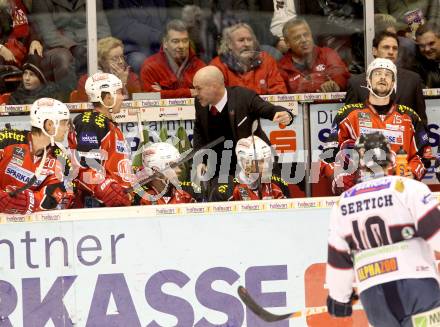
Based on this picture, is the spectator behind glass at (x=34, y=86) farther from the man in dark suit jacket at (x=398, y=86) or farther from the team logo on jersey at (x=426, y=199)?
the team logo on jersey at (x=426, y=199)

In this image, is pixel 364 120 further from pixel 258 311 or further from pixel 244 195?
pixel 258 311

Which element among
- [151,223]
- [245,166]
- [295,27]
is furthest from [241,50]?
[151,223]

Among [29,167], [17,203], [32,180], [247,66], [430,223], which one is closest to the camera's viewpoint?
[430,223]

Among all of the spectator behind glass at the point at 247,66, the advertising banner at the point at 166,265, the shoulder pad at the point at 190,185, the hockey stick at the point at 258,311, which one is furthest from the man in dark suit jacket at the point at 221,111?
the hockey stick at the point at 258,311

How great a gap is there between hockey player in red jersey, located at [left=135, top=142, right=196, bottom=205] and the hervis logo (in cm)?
235

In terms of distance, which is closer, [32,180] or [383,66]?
[32,180]

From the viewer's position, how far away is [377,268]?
6.66m

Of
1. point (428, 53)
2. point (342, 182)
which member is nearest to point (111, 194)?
point (342, 182)

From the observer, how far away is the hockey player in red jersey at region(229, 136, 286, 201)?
27.8 ft

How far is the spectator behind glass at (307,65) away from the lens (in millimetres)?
9766

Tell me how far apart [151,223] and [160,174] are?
2.36 feet

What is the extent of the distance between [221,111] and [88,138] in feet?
3.54

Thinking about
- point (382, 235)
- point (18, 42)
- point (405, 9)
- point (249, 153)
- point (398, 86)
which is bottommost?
point (382, 235)

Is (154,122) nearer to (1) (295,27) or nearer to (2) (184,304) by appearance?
(1) (295,27)
